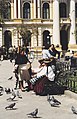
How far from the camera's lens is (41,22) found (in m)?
72.5

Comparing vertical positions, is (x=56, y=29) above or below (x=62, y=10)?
below

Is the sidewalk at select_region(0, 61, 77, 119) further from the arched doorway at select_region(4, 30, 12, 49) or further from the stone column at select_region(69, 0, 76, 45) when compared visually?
the arched doorway at select_region(4, 30, 12, 49)

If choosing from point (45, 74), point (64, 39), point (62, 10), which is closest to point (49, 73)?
point (45, 74)

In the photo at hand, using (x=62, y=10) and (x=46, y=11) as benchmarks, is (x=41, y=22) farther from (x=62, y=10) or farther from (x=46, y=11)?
(x=62, y=10)

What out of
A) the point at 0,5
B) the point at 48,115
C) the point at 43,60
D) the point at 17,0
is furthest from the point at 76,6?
the point at 48,115

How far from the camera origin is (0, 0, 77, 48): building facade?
71512 millimetres

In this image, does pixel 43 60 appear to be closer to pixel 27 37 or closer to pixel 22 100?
pixel 22 100

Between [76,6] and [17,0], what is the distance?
32.9 feet

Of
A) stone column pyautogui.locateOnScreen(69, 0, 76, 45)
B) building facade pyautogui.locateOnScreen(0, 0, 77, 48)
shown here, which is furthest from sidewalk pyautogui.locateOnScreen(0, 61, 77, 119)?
stone column pyautogui.locateOnScreen(69, 0, 76, 45)

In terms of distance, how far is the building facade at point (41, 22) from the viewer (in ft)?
235

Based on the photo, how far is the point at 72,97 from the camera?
14.4 meters

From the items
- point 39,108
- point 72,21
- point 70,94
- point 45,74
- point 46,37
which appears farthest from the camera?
point 46,37

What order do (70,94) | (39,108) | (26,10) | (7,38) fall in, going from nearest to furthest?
(39,108) → (70,94) → (7,38) → (26,10)

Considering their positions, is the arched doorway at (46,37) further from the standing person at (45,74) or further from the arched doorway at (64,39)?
the standing person at (45,74)
